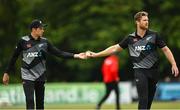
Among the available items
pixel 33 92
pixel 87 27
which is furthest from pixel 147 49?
pixel 87 27

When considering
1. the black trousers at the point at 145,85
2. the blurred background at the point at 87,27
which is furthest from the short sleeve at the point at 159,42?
the blurred background at the point at 87,27

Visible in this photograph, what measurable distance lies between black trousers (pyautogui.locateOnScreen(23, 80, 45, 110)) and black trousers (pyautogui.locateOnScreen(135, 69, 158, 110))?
199 centimetres

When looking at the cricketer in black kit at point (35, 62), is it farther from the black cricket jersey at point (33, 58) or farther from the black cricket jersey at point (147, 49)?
the black cricket jersey at point (147, 49)

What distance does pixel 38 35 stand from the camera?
46.9 ft

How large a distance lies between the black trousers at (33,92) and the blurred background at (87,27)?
27022 mm

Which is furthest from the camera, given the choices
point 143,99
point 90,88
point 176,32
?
point 176,32

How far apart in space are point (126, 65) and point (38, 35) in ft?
94.2

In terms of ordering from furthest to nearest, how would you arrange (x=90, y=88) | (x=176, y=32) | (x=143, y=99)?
(x=176, y=32) < (x=90, y=88) < (x=143, y=99)

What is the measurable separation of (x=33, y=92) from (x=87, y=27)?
3006cm

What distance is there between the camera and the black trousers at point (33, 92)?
46.0 ft

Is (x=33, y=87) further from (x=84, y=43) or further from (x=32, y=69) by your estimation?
(x=84, y=43)

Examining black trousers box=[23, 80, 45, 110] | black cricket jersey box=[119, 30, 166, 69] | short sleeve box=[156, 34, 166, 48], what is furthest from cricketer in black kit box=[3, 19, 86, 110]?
short sleeve box=[156, 34, 166, 48]

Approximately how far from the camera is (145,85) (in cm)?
1357

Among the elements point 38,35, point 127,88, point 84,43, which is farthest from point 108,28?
point 38,35
